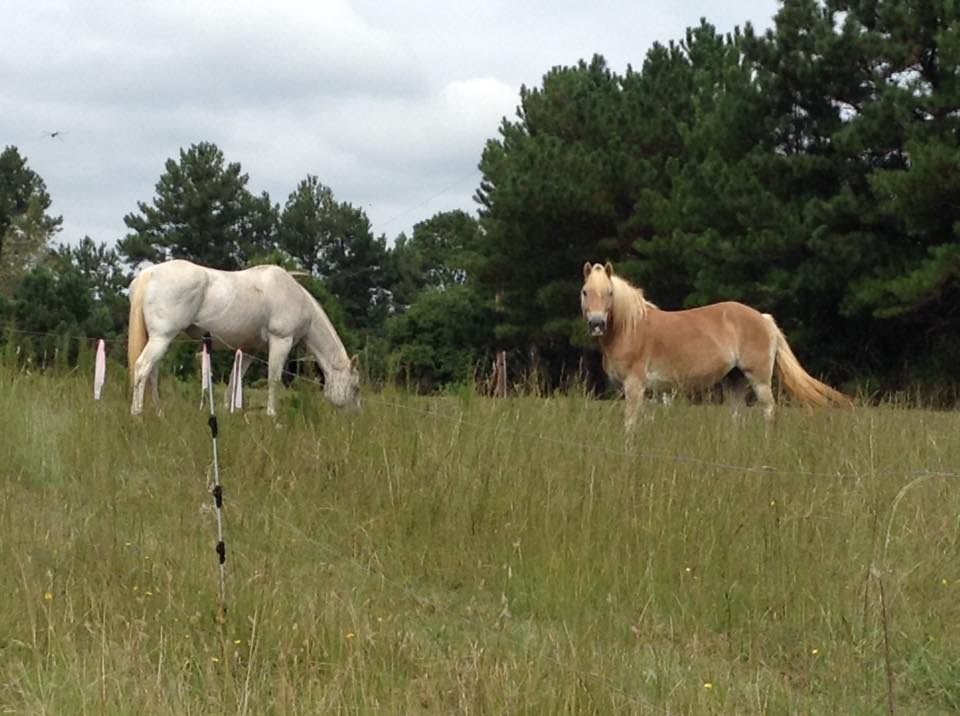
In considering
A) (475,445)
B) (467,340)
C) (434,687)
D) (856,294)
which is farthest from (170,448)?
(467,340)

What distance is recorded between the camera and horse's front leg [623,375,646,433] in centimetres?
860

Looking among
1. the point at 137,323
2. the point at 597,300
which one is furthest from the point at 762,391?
the point at 137,323

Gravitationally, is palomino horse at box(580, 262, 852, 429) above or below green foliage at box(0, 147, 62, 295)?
below

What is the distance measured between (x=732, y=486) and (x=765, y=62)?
20329 millimetres

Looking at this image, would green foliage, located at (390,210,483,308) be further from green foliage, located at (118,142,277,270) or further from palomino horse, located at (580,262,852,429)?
palomino horse, located at (580,262,852,429)

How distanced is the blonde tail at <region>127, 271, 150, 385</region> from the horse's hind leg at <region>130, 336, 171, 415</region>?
0.09 metres

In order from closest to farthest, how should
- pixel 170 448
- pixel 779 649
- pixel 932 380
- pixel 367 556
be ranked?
pixel 779 649 → pixel 367 556 → pixel 170 448 → pixel 932 380

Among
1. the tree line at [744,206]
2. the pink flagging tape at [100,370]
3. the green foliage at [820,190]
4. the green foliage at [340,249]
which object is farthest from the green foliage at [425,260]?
the pink flagging tape at [100,370]

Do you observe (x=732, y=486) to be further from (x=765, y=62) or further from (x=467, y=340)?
(x=467, y=340)

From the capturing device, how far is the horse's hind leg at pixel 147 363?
885 centimetres

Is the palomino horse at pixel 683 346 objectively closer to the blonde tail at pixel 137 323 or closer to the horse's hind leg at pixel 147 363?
the horse's hind leg at pixel 147 363

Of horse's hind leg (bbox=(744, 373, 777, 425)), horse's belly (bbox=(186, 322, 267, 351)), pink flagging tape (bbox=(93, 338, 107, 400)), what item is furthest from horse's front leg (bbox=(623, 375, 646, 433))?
pink flagging tape (bbox=(93, 338, 107, 400))

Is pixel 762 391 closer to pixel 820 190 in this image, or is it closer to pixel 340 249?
pixel 820 190

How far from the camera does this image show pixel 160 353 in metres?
9.39
